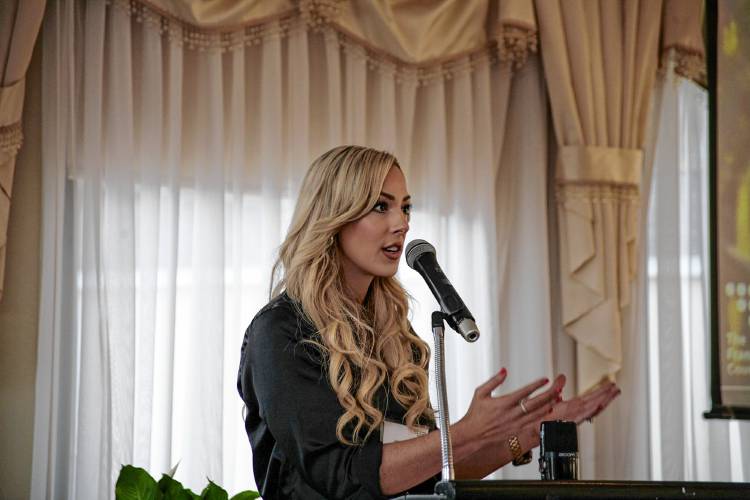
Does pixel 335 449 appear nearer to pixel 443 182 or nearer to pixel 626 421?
pixel 443 182

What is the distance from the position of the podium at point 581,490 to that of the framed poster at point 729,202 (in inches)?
67.6

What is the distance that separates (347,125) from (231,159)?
1.51ft

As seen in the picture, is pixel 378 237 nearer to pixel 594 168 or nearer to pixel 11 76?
pixel 11 76

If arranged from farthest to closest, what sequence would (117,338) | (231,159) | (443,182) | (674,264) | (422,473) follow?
(674,264)
(443,182)
(231,159)
(117,338)
(422,473)

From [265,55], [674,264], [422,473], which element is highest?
[265,55]

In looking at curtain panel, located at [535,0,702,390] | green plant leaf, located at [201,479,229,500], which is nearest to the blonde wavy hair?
green plant leaf, located at [201,479,229,500]

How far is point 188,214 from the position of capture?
335 cm

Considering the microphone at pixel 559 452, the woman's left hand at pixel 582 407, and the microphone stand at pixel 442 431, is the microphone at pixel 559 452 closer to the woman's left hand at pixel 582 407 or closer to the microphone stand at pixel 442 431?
the microphone stand at pixel 442 431

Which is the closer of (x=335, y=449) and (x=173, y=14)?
(x=335, y=449)

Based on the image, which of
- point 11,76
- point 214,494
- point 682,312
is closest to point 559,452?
point 214,494

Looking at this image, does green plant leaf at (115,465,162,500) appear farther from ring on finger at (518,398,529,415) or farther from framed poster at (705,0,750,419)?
framed poster at (705,0,750,419)

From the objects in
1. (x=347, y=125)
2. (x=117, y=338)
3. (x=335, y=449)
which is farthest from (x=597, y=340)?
(x=335, y=449)

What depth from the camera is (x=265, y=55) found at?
350cm

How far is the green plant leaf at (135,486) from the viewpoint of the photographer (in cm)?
268
